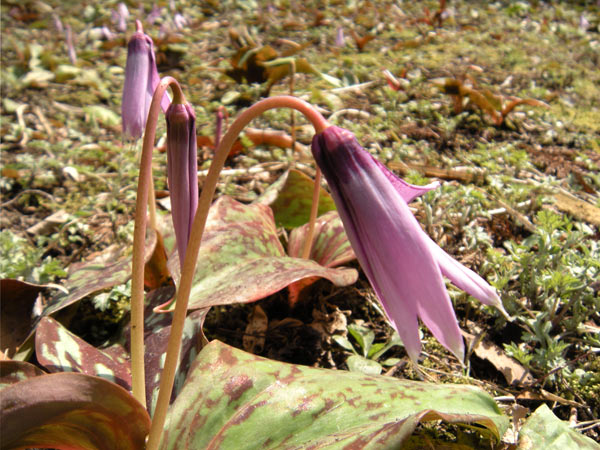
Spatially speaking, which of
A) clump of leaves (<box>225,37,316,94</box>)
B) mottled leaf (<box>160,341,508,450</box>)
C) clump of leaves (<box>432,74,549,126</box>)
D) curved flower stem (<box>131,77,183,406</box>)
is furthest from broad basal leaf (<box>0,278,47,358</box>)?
clump of leaves (<box>432,74,549,126</box>)

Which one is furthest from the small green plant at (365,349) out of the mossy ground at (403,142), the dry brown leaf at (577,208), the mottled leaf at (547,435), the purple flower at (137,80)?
the dry brown leaf at (577,208)

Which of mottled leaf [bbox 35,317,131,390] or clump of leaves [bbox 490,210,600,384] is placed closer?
mottled leaf [bbox 35,317,131,390]

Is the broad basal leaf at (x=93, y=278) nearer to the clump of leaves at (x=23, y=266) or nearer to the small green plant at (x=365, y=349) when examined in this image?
the clump of leaves at (x=23, y=266)

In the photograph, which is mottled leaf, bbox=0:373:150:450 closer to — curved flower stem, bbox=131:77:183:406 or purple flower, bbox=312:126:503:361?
curved flower stem, bbox=131:77:183:406

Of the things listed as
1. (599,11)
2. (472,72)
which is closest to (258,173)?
(472,72)

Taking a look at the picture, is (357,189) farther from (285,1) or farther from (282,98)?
(285,1)

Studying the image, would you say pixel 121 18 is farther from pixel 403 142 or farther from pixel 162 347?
pixel 162 347
